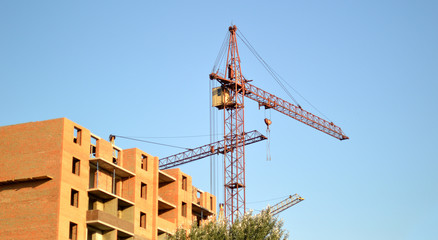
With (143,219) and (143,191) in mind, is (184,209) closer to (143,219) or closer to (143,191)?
(143,191)

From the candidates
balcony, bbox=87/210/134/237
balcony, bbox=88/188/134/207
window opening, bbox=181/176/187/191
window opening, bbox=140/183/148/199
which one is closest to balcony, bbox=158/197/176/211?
window opening, bbox=140/183/148/199

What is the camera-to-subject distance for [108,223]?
75.3 m

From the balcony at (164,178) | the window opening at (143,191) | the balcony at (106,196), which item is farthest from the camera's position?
the balcony at (164,178)

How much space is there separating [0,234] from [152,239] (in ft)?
57.2

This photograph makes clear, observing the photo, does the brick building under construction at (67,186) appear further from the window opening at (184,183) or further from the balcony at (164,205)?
the window opening at (184,183)

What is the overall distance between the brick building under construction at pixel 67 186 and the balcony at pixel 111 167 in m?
0.09

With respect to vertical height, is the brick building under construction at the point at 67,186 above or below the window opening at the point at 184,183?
below

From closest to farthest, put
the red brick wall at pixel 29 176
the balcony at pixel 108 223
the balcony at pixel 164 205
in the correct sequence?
the red brick wall at pixel 29 176
the balcony at pixel 108 223
the balcony at pixel 164 205

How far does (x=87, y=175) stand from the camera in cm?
7500

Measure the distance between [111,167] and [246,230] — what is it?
47.8ft

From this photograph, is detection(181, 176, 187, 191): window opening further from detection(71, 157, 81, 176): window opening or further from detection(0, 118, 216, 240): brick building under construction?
detection(71, 157, 81, 176): window opening

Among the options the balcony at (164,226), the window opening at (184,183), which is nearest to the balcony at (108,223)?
the balcony at (164,226)

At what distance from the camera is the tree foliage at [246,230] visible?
240ft

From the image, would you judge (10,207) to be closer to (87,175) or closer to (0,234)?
(0,234)
